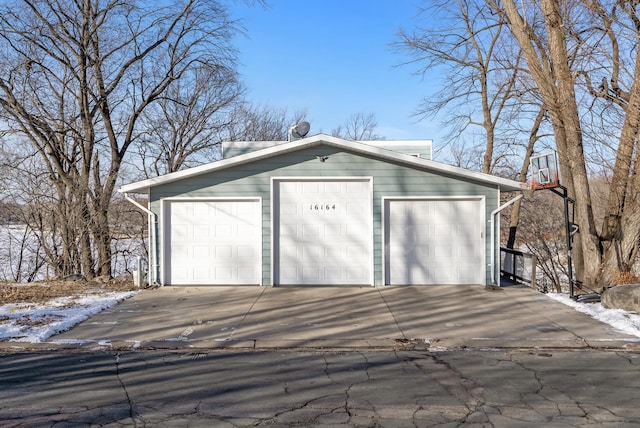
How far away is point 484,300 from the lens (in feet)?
34.7

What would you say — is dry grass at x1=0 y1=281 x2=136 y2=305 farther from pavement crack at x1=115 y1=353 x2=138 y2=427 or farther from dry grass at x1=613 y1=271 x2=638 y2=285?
dry grass at x1=613 y1=271 x2=638 y2=285

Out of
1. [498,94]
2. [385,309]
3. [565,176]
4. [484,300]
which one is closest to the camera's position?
[385,309]

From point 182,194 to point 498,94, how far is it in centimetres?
1586

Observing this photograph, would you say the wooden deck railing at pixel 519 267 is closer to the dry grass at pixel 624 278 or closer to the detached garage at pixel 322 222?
the detached garage at pixel 322 222

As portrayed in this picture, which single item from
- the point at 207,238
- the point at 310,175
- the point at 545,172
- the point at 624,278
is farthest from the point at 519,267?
the point at 207,238

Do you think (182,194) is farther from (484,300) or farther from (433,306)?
(484,300)

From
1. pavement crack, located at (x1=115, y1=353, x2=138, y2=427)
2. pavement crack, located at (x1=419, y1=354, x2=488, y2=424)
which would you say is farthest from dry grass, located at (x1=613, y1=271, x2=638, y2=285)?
pavement crack, located at (x1=115, y1=353, x2=138, y2=427)

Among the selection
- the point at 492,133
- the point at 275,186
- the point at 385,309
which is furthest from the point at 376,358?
the point at 492,133

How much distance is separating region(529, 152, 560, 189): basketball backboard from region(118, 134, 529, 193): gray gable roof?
1.42 feet

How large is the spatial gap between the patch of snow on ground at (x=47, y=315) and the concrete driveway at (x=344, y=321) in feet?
0.82

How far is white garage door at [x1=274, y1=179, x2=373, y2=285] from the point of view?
484 inches

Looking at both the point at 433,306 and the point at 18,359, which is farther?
the point at 433,306

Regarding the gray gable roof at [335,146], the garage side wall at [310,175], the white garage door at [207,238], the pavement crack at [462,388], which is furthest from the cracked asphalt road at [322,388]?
the gray gable roof at [335,146]

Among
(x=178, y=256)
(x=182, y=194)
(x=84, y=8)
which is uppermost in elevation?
(x=84, y=8)
